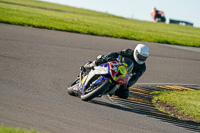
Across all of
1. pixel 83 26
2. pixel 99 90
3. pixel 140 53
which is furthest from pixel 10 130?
pixel 83 26

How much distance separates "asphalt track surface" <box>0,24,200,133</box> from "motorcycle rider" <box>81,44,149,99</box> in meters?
0.41

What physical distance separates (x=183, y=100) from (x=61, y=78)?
10.4 ft

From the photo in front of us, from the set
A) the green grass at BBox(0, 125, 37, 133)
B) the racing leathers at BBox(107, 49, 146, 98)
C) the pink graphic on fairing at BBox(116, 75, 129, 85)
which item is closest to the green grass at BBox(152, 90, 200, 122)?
the racing leathers at BBox(107, 49, 146, 98)

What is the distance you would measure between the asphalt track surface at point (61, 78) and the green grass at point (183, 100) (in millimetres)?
1301

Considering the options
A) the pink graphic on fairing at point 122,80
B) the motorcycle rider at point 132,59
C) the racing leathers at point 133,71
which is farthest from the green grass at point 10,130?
the racing leathers at point 133,71

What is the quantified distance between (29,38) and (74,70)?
4489 millimetres

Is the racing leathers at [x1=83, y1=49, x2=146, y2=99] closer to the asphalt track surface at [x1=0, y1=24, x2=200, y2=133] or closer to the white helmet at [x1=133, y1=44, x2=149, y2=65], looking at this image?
the white helmet at [x1=133, y1=44, x2=149, y2=65]

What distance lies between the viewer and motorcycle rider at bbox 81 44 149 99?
332 inches

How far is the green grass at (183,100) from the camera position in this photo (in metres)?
9.34

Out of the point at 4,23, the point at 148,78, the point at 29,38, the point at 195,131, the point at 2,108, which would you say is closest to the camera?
the point at 2,108

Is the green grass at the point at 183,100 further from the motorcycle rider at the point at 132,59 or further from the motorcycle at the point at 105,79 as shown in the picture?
the motorcycle at the point at 105,79

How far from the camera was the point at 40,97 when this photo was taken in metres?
7.69

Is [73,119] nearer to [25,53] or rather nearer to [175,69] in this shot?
[25,53]

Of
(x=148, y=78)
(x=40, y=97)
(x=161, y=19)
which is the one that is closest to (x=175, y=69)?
(x=148, y=78)
